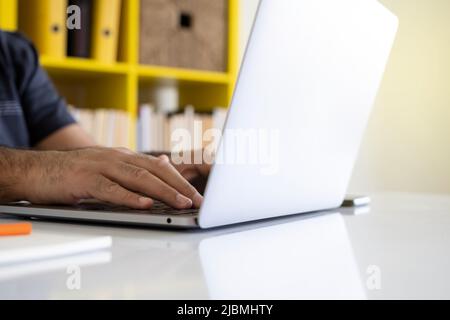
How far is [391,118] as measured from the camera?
11.2 ft

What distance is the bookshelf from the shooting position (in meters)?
2.40

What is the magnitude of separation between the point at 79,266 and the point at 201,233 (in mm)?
211

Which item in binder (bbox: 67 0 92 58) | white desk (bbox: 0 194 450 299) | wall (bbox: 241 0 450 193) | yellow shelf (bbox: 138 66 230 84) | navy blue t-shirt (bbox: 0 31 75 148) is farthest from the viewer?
wall (bbox: 241 0 450 193)

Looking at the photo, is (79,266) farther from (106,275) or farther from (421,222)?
(421,222)

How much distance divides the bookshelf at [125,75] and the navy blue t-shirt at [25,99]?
37 centimetres

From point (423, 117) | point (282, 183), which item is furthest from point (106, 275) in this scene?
point (423, 117)

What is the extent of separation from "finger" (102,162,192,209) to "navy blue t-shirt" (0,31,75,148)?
106cm

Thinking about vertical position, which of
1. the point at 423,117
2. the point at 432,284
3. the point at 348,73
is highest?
the point at 423,117

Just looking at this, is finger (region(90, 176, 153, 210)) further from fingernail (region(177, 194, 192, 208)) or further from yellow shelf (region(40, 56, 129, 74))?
yellow shelf (region(40, 56, 129, 74))

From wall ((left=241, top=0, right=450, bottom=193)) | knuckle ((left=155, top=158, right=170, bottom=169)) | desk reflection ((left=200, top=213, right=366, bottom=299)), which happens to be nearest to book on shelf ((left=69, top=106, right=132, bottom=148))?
wall ((left=241, top=0, right=450, bottom=193))

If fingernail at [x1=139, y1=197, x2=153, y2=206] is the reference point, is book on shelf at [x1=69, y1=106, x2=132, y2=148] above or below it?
above

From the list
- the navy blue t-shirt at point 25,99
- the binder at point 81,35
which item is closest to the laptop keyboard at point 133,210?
the navy blue t-shirt at point 25,99

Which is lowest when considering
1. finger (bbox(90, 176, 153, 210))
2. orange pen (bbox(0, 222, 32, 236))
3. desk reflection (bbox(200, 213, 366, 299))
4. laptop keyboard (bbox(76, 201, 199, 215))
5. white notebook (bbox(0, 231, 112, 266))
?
desk reflection (bbox(200, 213, 366, 299))

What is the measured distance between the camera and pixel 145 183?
2.50ft
